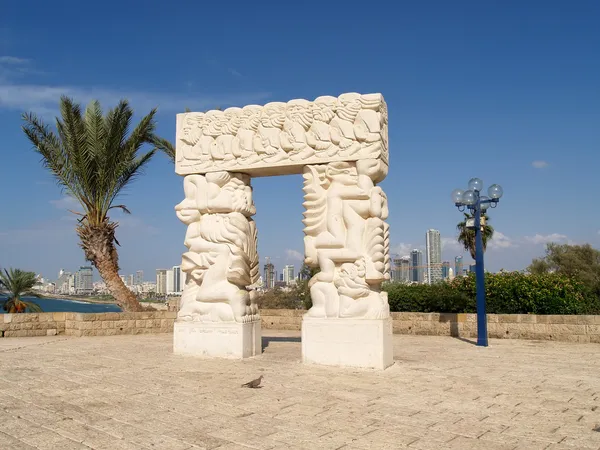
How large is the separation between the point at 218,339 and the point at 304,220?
2.17 meters

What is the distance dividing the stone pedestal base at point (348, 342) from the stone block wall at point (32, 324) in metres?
7.05

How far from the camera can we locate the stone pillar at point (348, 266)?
7047mm

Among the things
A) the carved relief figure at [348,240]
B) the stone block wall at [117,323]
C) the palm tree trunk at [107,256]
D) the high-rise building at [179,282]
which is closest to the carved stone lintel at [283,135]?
the carved relief figure at [348,240]

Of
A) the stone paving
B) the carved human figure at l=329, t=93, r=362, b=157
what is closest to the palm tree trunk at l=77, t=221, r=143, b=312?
the stone paving

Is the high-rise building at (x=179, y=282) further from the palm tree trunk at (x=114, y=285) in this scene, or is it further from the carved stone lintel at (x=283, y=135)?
the carved stone lintel at (x=283, y=135)

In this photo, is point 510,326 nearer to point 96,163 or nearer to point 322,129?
point 322,129

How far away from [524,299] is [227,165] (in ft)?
26.9

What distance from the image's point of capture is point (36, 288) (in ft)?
62.3

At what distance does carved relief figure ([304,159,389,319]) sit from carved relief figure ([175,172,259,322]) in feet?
3.65

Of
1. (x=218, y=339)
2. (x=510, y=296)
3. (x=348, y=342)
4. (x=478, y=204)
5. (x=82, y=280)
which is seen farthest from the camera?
(x=82, y=280)

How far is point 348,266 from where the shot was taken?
286 inches

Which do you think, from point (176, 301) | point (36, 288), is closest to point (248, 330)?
point (176, 301)

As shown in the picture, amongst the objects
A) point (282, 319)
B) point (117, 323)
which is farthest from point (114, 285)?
point (282, 319)

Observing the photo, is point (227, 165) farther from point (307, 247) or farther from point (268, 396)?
point (268, 396)
